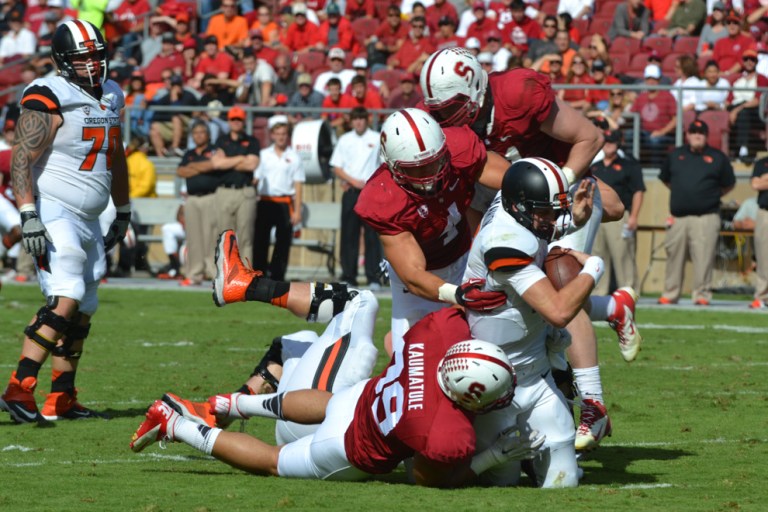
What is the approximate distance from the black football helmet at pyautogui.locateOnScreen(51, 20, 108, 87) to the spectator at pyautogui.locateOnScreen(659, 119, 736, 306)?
856 centimetres

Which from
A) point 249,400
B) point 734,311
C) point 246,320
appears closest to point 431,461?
point 249,400

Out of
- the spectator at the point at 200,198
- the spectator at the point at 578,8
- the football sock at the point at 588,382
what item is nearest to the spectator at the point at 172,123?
the spectator at the point at 200,198

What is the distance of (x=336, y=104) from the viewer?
701 inches

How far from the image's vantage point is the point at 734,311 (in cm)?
1395

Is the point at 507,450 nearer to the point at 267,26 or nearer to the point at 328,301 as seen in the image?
the point at 328,301

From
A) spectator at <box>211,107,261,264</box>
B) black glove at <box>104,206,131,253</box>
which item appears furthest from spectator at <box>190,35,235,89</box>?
black glove at <box>104,206,131,253</box>

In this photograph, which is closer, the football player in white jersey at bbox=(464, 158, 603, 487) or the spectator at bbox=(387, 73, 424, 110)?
the football player in white jersey at bbox=(464, 158, 603, 487)

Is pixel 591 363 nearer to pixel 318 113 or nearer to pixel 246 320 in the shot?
pixel 246 320

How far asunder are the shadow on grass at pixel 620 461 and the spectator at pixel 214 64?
13.6 m

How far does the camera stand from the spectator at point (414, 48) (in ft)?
61.5

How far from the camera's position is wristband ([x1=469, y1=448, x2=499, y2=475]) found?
17.9 feet

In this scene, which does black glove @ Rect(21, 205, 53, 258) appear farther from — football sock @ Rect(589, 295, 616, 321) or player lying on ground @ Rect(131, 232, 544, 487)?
football sock @ Rect(589, 295, 616, 321)

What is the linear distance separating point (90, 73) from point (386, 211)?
7.30ft

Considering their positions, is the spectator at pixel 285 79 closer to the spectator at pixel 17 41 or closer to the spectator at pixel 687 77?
the spectator at pixel 687 77
